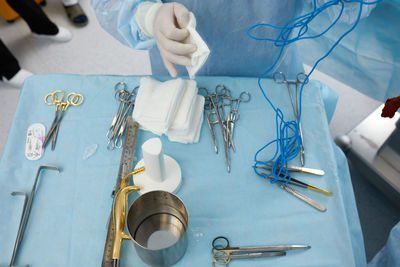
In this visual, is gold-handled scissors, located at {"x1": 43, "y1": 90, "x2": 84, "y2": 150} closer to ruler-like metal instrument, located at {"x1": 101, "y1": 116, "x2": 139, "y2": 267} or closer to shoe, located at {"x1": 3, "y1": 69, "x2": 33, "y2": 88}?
ruler-like metal instrument, located at {"x1": 101, "y1": 116, "x2": 139, "y2": 267}

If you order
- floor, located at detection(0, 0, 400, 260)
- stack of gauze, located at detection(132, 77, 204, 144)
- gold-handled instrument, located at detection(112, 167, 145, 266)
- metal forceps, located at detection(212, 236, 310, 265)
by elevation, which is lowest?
floor, located at detection(0, 0, 400, 260)

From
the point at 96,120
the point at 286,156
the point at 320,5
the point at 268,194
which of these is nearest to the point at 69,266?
the point at 96,120

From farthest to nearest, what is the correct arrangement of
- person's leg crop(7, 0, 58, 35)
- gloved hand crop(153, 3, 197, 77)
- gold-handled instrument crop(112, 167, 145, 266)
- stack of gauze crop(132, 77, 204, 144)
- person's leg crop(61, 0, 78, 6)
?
person's leg crop(61, 0, 78, 6) < person's leg crop(7, 0, 58, 35) < stack of gauze crop(132, 77, 204, 144) < gloved hand crop(153, 3, 197, 77) < gold-handled instrument crop(112, 167, 145, 266)

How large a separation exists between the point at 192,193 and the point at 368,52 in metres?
0.81

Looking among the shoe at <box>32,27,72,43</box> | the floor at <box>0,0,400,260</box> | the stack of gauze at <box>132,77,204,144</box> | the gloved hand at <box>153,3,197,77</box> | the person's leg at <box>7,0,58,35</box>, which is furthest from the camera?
the shoe at <box>32,27,72,43</box>

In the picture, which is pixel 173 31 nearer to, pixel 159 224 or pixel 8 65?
pixel 159 224

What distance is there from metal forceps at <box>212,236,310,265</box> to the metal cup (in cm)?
10

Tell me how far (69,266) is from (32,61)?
6.72 feet

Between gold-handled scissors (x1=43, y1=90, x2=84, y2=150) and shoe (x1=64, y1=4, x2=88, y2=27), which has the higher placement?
gold-handled scissors (x1=43, y1=90, x2=84, y2=150)

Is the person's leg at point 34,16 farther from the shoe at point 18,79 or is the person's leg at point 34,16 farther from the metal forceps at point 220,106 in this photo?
the metal forceps at point 220,106

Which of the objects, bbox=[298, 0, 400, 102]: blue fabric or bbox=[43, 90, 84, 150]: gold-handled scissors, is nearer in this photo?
bbox=[298, 0, 400, 102]: blue fabric

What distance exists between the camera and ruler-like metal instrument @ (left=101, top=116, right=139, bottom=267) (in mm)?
883

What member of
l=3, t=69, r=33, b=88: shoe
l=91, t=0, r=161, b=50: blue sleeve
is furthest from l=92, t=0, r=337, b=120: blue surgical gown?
l=3, t=69, r=33, b=88: shoe

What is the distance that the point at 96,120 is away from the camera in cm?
115
